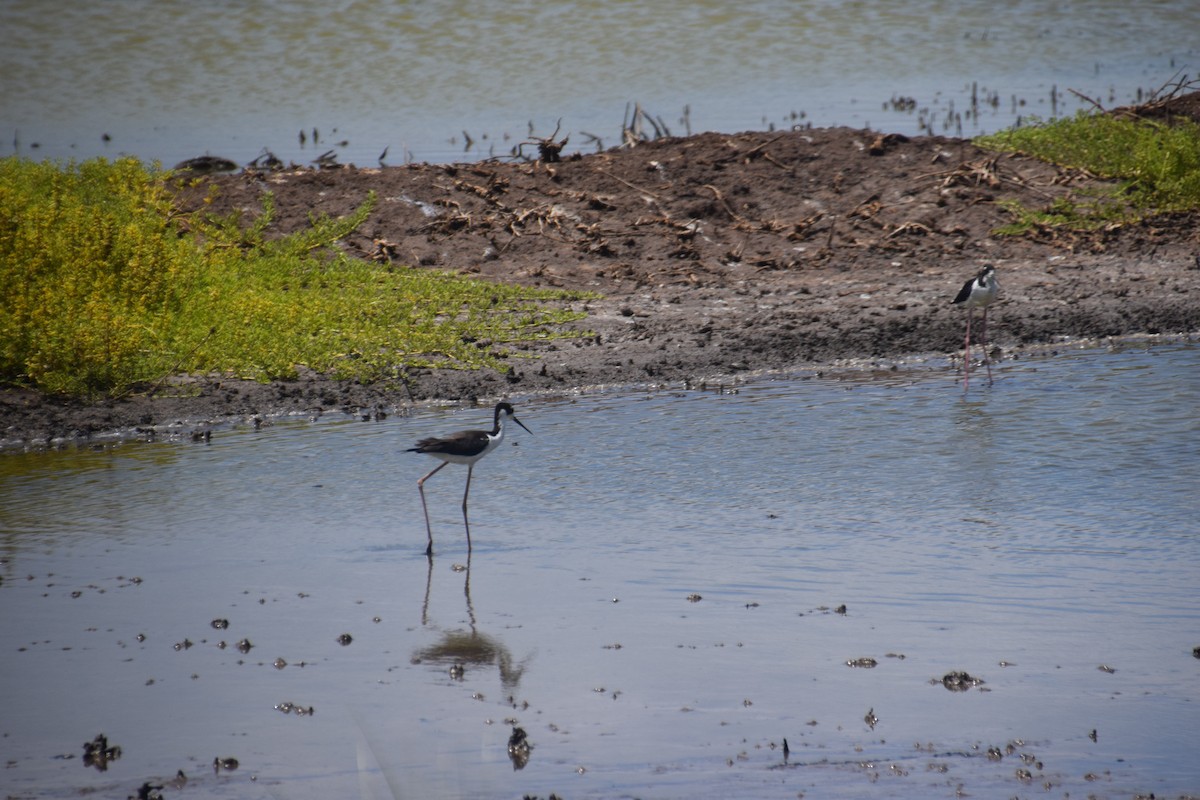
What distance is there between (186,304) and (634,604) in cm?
804

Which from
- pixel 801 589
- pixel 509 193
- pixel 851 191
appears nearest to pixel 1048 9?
pixel 851 191

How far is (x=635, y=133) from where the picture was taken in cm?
2039

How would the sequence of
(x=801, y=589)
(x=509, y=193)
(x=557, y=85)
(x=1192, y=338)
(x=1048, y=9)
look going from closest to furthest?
1. (x=801, y=589)
2. (x=1192, y=338)
3. (x=509, y=193)
4. (x=557, y=85)
5. (x=1048, y=9)

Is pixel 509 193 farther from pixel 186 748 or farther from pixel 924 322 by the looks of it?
pixel 186 748

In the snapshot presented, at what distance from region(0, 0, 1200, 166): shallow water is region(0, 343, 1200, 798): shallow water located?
12.4 meters

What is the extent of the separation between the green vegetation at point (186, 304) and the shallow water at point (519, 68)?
6.82 metres

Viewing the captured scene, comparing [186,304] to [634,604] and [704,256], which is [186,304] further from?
[634,604]

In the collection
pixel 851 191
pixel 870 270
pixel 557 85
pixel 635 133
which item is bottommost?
pixel 870 270

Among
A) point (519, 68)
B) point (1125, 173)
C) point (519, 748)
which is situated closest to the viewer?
point (519, 748)

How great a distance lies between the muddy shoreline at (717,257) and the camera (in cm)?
1280

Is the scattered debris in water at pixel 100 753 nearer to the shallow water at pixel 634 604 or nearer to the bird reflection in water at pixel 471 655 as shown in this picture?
the shallow water at pixel 634 604

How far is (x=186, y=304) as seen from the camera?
13.7m

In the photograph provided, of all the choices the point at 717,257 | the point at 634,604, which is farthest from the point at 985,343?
the point at 634,604

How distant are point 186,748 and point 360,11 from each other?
3573cm
